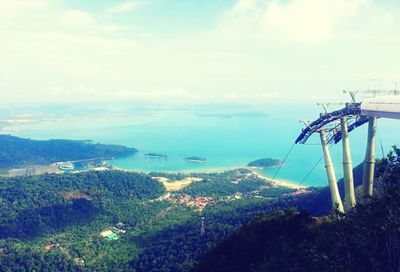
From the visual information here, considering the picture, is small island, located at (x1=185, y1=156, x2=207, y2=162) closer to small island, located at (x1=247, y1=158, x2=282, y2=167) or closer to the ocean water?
the ocean water

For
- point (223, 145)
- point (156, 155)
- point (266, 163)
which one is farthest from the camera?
point (223, 145)

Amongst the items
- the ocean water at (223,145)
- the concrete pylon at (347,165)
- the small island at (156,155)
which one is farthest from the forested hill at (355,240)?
the small island at (156,155)

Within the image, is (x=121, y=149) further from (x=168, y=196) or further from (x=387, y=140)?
(x=387, y=140)

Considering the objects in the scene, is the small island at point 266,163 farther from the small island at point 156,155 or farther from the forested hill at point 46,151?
the forested hill at point 46,151

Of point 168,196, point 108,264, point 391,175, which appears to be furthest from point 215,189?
point 391,175

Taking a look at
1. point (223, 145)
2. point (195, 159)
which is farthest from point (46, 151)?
point (223, 145)

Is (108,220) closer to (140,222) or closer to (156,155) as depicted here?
(140,222)

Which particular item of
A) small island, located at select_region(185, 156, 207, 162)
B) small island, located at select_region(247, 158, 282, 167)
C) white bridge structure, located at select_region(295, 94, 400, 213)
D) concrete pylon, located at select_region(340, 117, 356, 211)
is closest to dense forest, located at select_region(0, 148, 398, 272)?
white bridge structure, located at select_region(295, 94, 400, 213)
